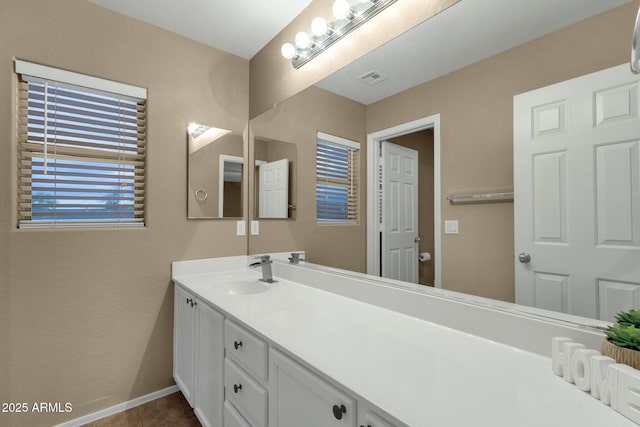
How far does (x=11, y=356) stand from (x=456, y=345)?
6.85ft

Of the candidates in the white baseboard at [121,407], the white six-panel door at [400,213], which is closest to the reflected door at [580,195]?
the white six-panel door at [400,213]

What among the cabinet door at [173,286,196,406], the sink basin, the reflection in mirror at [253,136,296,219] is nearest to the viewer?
the cabinet door at [173,286,196,406]

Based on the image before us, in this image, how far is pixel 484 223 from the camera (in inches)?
35.9

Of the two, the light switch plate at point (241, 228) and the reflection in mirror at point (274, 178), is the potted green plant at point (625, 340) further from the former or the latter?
the light switch plate at point (241, 228)

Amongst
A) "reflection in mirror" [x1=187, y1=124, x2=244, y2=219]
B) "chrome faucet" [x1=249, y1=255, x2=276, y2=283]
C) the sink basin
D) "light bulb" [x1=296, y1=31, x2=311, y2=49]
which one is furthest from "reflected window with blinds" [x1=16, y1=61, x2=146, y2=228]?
"light bulb" [x1=296, y1=31, x2=311, y2=49]

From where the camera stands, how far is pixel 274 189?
6.55 ft

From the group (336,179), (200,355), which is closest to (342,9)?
(336,179)

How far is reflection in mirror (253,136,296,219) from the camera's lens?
185 centimetres

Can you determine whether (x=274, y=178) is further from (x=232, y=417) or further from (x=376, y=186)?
(x=232, y=417)

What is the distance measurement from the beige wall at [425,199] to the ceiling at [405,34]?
23 centimetres

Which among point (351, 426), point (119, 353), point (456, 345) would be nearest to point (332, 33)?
point (456, 345)

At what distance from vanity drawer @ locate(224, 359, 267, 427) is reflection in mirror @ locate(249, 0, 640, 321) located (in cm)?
67

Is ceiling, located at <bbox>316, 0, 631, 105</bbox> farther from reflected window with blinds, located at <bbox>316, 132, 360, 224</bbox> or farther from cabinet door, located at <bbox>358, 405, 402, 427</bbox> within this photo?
cabinet door, located at <bbox>358, 405, 402, 427</bbox>

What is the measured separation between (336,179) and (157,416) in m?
1.74
